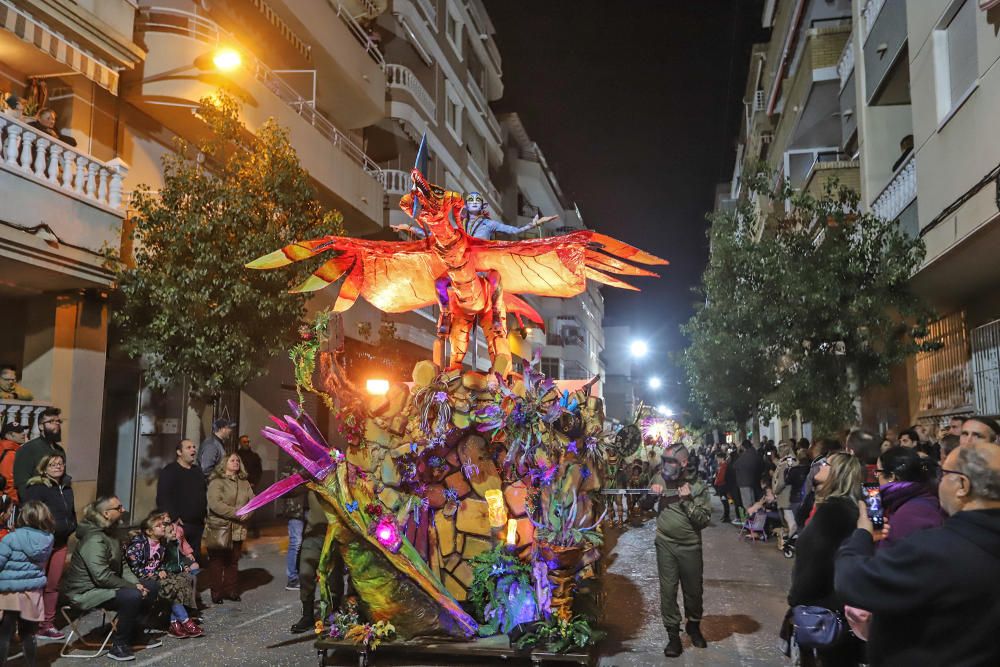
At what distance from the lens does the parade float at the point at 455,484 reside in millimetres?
6918

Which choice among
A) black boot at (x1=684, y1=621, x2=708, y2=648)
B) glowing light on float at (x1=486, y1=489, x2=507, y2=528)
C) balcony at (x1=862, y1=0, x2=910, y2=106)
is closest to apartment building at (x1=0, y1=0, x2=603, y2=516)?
glowing light on float at (x1=486, y1=489, x2=507, y2=528)

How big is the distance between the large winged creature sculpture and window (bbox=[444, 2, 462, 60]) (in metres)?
24.3

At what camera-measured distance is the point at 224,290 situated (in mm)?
12148

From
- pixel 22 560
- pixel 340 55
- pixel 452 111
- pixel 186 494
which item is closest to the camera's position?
pixel 22 560

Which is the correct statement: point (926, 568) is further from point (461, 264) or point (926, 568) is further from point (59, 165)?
point (59, 165)

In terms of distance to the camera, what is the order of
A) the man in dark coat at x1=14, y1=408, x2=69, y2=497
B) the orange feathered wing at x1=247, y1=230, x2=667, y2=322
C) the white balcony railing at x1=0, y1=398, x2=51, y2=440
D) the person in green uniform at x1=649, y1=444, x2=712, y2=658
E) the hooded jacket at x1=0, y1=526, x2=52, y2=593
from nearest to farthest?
the hooded jacket at x1=0, y1=526, x2=52, y2=593 → the person in green uniform at x1=649, y1=444, x2=712, y2=658 → the orange feathered wing at x1=247, y1=230, x2=667, y2=322 → the man in dark coat at x1=14, y1=408, x2=69, y2=497 → the white balcony railing at x1=0, y1=398, x2=51, y2=440

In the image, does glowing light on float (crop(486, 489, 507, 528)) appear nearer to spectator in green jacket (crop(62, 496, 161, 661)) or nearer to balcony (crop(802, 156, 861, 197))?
spectator in green jacket (crop(62, 496, 161, 661))

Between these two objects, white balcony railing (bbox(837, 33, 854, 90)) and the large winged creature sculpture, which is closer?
the large winged creature sculpture

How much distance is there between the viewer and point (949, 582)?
A: 2.76m

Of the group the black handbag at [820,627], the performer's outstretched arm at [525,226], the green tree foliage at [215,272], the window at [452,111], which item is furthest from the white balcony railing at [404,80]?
the black handbag at [820,627]

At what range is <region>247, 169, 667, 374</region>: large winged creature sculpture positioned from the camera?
8016 mm

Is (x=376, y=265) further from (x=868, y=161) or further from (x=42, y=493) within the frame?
(x=868, y=161)

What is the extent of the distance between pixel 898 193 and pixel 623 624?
9039 millimetres

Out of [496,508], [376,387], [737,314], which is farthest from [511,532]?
[737,314]
